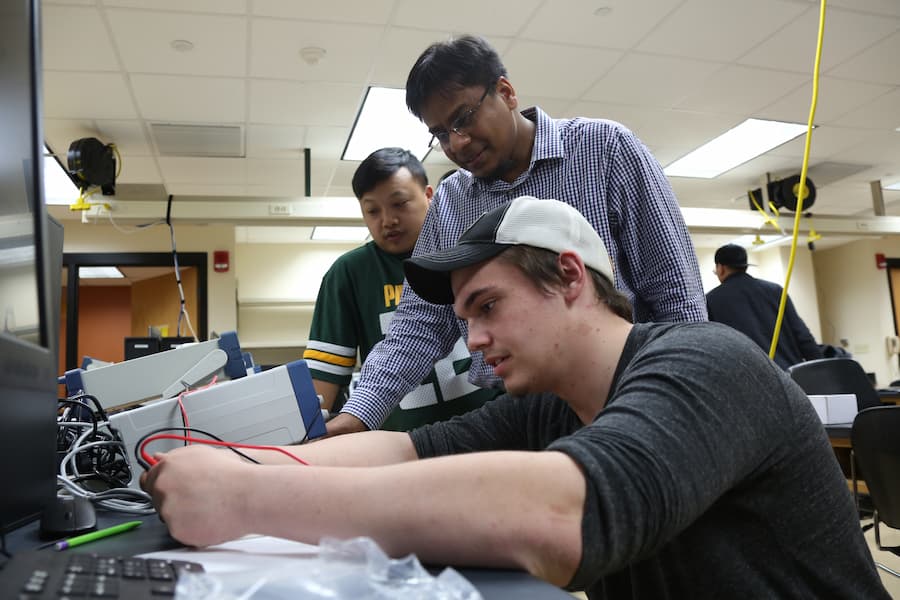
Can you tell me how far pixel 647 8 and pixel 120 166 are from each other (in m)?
3.52

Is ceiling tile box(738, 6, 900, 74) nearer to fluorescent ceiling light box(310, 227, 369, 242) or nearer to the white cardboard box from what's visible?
the white cardboard box

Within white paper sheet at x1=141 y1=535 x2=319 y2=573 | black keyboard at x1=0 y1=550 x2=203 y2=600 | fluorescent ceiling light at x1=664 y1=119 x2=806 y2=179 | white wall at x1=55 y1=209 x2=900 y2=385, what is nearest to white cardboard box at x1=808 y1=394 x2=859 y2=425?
white paper sheet at x1=141 y1=535 x2=319 y2=573

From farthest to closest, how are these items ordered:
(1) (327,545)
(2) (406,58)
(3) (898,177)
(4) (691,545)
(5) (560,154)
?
(3) (898,177) < (2) (406,58) < (5) (560,154) < (4) (691,545) < (1) (327,545)

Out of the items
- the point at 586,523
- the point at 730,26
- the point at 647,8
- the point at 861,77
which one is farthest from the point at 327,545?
the point at 861,77

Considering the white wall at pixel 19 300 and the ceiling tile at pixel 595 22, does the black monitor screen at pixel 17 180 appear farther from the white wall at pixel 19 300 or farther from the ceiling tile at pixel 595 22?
the ceiling tile at pixel 595 22

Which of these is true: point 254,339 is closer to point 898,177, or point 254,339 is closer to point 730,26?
point 730,26

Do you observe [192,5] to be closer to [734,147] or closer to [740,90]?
[740,90]

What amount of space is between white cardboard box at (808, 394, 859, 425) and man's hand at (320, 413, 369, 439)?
1875mm

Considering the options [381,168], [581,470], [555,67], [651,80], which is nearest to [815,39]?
[651,80]

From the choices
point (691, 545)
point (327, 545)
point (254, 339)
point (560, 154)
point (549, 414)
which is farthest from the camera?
point (254, 339)

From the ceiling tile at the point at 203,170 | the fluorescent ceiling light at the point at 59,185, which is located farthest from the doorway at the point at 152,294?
the ceiling tile at the point at 203,170

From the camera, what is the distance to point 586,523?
51 centimetres

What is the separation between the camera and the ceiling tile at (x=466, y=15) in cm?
302

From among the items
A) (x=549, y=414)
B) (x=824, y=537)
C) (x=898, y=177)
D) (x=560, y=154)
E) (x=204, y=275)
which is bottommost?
(x=824, y=537)
